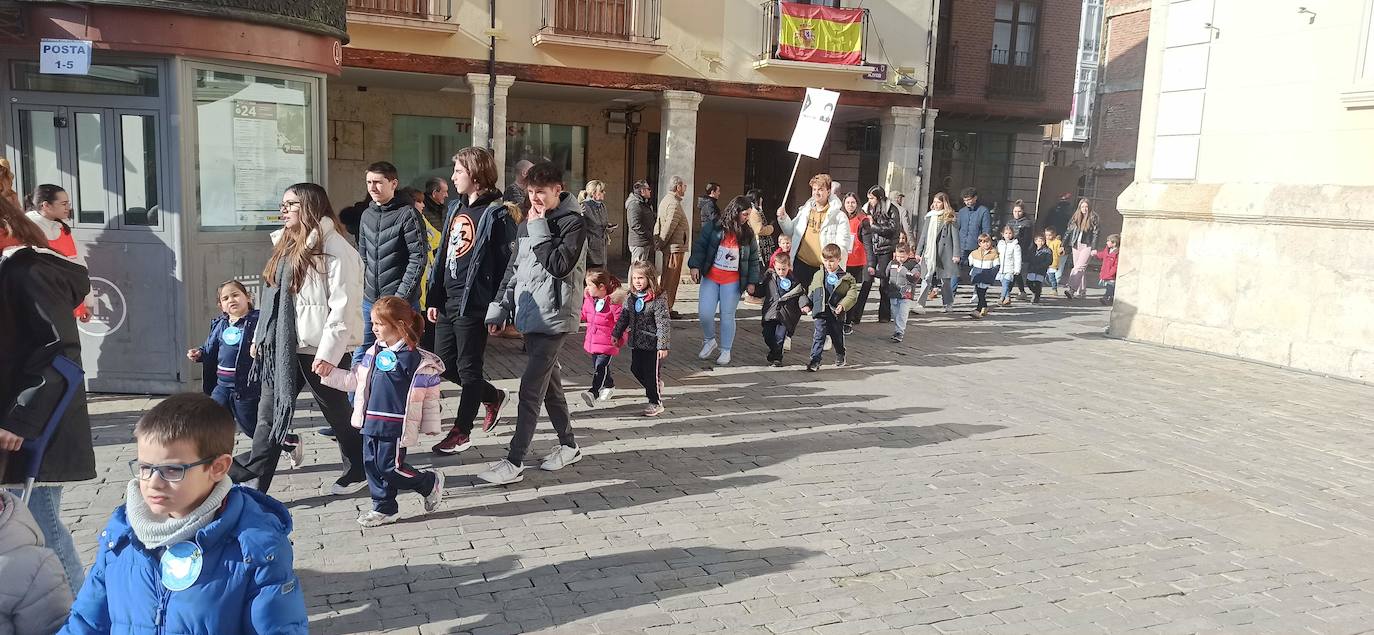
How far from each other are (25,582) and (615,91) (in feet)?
55.3

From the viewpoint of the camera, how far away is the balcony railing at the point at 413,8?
51.9 feet

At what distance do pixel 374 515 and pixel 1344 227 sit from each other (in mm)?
9866

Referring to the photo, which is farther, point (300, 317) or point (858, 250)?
point (858, 250)

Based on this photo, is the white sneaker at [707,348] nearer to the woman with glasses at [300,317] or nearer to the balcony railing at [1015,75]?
the woman with glasses at [300,317]

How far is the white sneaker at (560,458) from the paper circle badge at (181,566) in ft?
11.6

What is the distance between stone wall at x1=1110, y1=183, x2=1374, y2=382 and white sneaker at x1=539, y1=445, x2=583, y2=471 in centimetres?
833

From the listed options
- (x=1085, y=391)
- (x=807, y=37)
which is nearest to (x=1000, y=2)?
(x=807, y=37)

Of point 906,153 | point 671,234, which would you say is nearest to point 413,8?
point 671,234

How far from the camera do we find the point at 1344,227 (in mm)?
9898

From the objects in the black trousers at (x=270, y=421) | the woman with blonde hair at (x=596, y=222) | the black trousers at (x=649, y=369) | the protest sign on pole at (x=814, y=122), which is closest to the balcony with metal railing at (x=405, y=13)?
the woman with blonde hair at (x=596, y=222)

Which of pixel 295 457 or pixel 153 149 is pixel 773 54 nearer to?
pixel 153 149

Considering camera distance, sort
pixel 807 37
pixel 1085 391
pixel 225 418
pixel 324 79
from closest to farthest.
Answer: pixel 225 418
pixel 324 79
pixel 1085 391
pixel 807 37

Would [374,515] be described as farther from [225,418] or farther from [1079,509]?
[1079,509]

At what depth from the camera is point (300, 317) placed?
196 inches
